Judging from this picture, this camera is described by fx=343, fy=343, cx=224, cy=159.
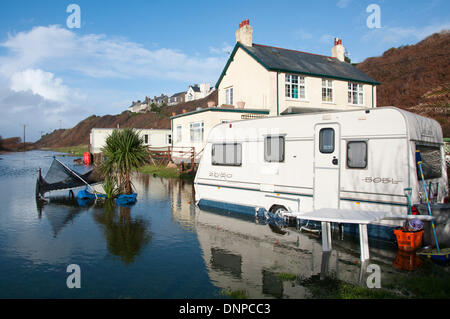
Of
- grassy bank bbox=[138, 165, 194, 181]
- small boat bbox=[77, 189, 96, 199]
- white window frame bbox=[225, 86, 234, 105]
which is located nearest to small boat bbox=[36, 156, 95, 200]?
small boat bbox=[77, 189, 96, 199]

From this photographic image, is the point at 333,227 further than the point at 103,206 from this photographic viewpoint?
No

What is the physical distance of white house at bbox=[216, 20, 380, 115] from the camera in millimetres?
23219

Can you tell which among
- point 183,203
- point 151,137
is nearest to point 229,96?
point 183,203

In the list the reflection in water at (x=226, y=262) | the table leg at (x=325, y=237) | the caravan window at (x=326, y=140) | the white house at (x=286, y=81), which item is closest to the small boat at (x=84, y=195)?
the reflection in water at (x=226, y=262)

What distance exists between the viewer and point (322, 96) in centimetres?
2500

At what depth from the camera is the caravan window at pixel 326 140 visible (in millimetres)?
8789

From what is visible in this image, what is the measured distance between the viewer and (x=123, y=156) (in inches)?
568

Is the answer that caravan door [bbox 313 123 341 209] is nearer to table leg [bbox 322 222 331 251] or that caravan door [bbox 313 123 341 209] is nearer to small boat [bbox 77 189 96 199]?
table leg [bbox 322 222 331 251]

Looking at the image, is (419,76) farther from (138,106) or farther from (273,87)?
(138,106)
